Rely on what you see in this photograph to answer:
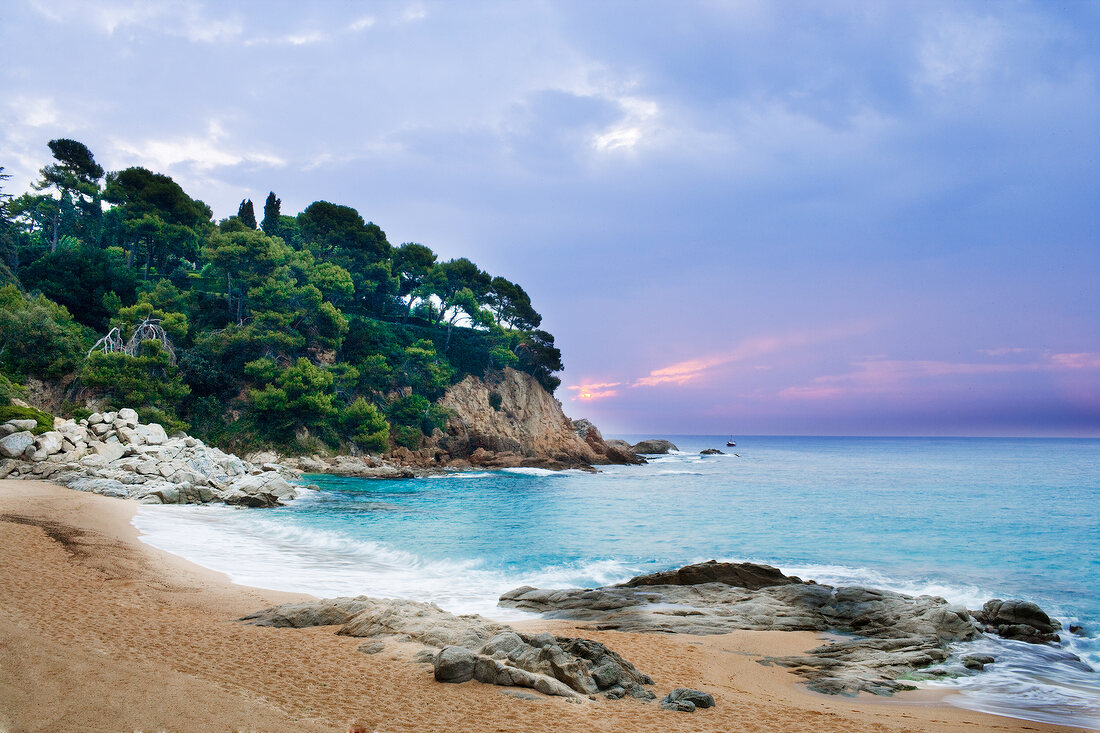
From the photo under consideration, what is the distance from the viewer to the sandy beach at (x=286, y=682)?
4.93 metres

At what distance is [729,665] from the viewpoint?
7.84 m

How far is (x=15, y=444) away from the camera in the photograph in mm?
22500

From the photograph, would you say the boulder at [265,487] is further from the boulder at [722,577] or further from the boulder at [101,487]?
the boulder at [722,577]

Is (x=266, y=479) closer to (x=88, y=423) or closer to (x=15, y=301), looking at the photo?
(x=88, y=423)

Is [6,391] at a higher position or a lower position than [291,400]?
lower

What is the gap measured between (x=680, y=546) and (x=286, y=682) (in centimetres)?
1471

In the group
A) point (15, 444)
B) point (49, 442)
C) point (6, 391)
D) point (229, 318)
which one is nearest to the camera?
point (15, 444)

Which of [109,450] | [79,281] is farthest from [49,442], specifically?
[79,281]

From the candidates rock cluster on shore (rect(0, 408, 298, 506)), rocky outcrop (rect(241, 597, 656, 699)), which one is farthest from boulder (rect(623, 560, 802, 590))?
rock cluster on shore (rect(0, 408, 298, 506))

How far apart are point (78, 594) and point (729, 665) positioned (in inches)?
377

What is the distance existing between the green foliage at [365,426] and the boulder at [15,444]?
20.2 meters

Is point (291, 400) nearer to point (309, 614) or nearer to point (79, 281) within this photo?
point (79, 281)

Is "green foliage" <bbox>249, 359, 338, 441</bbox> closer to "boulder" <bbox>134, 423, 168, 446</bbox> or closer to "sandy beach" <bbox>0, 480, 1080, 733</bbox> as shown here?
"boulder" <bbox>134, 423, 168, 446</bbox>

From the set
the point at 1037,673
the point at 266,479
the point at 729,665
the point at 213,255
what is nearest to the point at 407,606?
the point at 729,665
